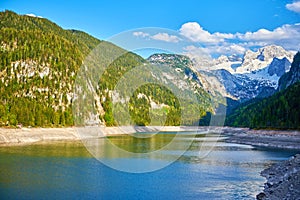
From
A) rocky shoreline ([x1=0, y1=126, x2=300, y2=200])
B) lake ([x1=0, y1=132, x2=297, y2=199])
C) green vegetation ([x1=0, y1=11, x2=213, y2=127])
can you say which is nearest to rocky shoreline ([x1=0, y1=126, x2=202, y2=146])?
rocky shoreline ([x1=0, y1=126, x2=300, y2=200])

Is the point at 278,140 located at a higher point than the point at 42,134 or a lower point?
lower

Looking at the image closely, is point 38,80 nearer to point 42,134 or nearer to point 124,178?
point 42,134

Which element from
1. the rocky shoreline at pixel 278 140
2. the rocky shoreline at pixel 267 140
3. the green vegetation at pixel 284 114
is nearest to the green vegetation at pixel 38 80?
the rocky shoreline at pixel 267 140

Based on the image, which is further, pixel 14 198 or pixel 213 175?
pixel 213 175

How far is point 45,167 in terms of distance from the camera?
4631 centimetres

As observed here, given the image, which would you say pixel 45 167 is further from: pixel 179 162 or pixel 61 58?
pixel 61 58

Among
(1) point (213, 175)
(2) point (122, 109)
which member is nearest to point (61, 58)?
(2) point (122, 109)

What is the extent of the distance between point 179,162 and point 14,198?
29.3m

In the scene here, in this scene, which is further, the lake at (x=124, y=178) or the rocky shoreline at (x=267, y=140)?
the lake at (x=124, y=178)

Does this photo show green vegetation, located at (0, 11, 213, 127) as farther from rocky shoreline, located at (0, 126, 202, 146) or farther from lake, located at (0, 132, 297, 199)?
lake, located at (0, 132, 297, 199)

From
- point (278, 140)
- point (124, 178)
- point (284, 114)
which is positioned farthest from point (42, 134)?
point (284, 114)

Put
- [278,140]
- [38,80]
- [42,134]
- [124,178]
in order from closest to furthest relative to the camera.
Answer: [124,178]
[278,140]
[42,134]
[38,80]

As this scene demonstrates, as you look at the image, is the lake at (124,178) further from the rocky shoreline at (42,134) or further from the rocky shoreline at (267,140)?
the rocky shoreline at (42,134)

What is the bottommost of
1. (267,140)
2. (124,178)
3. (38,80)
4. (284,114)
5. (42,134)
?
(124,178)
